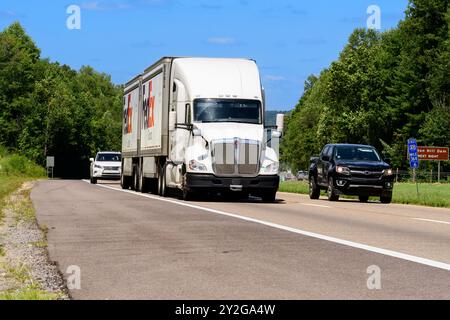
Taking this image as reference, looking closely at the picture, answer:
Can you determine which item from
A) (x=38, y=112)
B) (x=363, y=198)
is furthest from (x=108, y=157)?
(x=38, y=112)

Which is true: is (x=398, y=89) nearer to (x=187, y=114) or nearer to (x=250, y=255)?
(x=187, y=114)

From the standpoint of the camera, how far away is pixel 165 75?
93.6ft

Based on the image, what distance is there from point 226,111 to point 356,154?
544 centimetres

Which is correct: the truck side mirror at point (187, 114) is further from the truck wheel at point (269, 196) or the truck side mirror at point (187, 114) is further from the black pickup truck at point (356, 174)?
the black pickup truck at point (356, 174)

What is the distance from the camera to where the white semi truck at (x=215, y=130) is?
2552 centimetres

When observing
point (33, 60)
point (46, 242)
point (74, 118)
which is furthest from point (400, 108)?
point (46, 242)

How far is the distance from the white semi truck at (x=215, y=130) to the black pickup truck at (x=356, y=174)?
2.49 meters

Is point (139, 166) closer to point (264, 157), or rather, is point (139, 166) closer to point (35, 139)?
point (264, 157)

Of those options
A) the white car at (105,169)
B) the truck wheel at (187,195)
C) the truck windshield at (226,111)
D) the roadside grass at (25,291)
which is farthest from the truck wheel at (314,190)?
the white car at (105,169)

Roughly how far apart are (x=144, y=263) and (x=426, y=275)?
3.07 metres

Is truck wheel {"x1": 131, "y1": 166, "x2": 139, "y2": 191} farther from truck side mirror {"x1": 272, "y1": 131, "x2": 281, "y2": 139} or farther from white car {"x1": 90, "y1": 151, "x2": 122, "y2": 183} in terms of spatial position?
white car {"x1": 90, "y1": 151, "x2": 122, "y2": 183}

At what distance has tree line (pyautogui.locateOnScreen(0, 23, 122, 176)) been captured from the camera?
343ft
